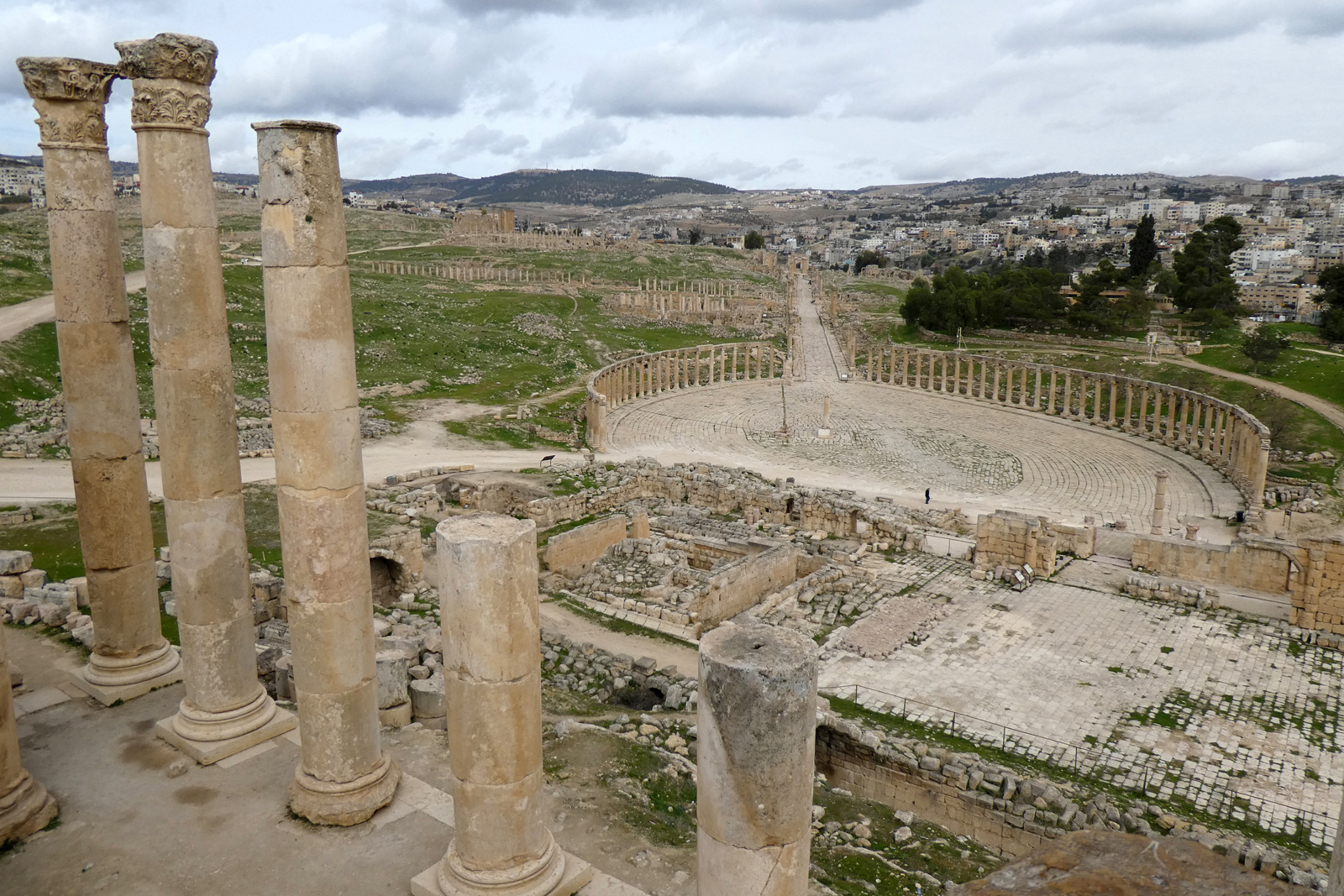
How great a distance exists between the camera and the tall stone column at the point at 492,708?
7.89 meters

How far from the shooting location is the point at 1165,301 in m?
68.4

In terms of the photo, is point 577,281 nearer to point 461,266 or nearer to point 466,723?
point 461,266

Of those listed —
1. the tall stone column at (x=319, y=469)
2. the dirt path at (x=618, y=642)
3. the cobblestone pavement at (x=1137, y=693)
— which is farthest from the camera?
the dirt path at (x=618, y=642)

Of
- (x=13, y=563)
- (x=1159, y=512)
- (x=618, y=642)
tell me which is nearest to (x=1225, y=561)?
(x=1159, y=512)

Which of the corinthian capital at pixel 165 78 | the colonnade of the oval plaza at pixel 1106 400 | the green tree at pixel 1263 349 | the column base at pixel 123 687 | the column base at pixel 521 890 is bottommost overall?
the colonnade of the oval plaza at pixel 1106 400

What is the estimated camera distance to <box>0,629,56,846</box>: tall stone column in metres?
9.04

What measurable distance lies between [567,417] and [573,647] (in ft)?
85.1

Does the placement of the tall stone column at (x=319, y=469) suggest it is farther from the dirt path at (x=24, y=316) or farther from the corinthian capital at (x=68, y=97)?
the dirt path at (x=24, y=316)

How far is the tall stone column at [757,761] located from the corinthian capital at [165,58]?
26.2 feet

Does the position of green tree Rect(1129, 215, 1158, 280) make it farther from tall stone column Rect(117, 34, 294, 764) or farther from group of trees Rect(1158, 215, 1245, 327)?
tall stone column Rect(117, 34, 294, 764)

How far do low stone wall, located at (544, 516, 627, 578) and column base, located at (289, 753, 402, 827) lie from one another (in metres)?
14.1

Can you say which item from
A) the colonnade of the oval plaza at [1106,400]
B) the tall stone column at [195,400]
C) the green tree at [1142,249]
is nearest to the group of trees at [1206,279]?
the green tree at [1142,249]

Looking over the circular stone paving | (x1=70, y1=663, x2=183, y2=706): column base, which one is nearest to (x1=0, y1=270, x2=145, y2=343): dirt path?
the circular stone paving

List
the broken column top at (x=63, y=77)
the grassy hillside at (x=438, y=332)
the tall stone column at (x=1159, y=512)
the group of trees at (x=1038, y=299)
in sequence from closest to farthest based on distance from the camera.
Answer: the broken column top at (x=63, y=77) → the tall stone column at (x=1159, y=512) → the grassy hillside at (x=438, y=332) → the group of trees at (x=1038, y=299)
